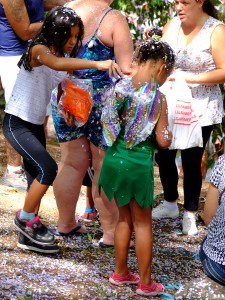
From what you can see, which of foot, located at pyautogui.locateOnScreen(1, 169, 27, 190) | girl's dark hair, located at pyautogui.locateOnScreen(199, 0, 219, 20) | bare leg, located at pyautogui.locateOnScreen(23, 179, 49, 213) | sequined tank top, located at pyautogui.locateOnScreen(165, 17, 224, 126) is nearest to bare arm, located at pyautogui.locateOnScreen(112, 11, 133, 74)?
sequined tank top, located at pyautogui.locateOnScreen(165, 17, 224, 126)

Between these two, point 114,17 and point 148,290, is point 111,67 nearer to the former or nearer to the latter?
point 114,17

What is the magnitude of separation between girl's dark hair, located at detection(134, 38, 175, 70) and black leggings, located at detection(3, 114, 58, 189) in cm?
89

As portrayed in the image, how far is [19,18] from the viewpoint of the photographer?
5.59 m

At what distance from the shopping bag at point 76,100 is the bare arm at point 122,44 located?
28 centimetres

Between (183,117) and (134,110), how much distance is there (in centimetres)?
128

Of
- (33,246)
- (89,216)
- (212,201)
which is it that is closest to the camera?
(212,201)

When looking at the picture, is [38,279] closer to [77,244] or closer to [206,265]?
[77,244]

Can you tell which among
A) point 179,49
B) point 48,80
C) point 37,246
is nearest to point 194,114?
point 179,49

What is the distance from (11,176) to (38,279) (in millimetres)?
2268

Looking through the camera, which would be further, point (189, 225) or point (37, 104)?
point (189, 225)

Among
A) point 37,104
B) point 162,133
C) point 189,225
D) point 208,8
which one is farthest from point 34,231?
point 208,8

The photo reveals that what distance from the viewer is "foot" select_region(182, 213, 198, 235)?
548 cm

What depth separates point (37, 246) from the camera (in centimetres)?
466

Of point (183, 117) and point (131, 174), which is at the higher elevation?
point (131, 174)
